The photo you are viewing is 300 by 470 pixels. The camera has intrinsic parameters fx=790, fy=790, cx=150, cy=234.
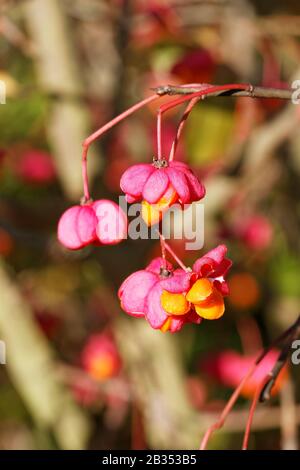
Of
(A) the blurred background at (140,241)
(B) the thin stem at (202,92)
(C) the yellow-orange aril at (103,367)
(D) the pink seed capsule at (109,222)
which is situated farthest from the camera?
(C) the yellow-orange aril at (103,367)

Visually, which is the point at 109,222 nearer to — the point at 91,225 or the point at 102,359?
the point at 91,225

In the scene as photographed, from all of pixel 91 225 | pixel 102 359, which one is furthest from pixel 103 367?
pixel 91 225

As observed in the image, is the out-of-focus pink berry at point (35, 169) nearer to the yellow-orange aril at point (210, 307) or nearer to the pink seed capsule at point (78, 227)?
the pink seed capsule at point (78, 227)

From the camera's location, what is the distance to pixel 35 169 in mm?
2021

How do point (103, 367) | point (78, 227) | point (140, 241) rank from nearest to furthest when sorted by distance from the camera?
point (78, 227)
point (140, 241)
point (103, 367)

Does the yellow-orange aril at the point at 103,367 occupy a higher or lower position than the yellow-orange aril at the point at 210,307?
lower

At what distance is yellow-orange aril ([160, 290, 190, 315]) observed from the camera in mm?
732

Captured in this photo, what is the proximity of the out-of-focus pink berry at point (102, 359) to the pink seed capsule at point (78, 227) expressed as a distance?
1196 millimetres

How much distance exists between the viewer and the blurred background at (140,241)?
1.60 metres

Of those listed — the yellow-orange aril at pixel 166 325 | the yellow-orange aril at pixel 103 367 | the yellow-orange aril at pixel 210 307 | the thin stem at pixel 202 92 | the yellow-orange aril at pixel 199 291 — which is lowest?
the yellow-orange aril at pixel 103 367

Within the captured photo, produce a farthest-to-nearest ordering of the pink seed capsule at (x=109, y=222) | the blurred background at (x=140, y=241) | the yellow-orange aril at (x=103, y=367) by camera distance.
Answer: the yellow-orange aril at (x=103, y=367), the blurred background at (x=140, y=241), the pink seed capsule at (x=109, y=222)

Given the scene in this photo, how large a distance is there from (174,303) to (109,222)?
4.6 inches

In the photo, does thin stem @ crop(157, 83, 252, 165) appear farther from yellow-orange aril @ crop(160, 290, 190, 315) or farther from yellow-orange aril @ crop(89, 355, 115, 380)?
yellow-orange aril @ crop(89, 355, 115, 380)

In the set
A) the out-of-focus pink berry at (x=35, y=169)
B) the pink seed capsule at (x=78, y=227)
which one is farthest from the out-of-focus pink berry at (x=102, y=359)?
the pink seed capsule at (x=78, y=227)
